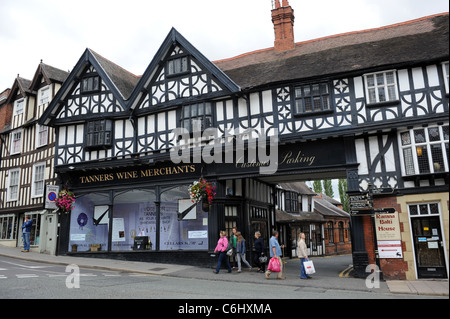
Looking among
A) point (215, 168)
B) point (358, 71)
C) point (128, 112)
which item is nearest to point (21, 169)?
point (128, 112)

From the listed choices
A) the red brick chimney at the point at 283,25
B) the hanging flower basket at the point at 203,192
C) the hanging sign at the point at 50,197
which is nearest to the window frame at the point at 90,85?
the hanging sign at the point at 50,197

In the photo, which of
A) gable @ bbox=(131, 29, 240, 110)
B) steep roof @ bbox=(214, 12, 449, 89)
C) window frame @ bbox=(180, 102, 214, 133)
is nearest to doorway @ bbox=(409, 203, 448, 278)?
steep roof @ bbox=(214, 12, 449, 89)

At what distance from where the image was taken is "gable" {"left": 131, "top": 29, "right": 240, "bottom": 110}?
693 inches

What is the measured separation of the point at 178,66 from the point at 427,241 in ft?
43.0

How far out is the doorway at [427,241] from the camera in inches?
514

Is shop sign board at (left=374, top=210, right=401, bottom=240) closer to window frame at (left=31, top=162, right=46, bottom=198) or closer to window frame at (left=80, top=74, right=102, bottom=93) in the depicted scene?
window frame at (left=80, top=74, right=102, bottom=93)

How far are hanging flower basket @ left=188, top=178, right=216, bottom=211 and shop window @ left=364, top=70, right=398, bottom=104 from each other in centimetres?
749

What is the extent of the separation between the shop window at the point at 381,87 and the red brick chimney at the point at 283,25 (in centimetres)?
616

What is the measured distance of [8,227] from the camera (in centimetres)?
2472

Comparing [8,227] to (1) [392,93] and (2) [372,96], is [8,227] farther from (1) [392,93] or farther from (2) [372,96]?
(1) [392,93]

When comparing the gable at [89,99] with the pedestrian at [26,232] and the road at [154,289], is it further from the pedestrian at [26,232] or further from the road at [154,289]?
the road at [154,289]

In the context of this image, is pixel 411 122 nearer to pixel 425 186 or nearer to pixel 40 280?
pixel 425 186

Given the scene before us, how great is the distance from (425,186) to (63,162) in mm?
17287

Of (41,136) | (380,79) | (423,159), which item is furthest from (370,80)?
(41,136)
